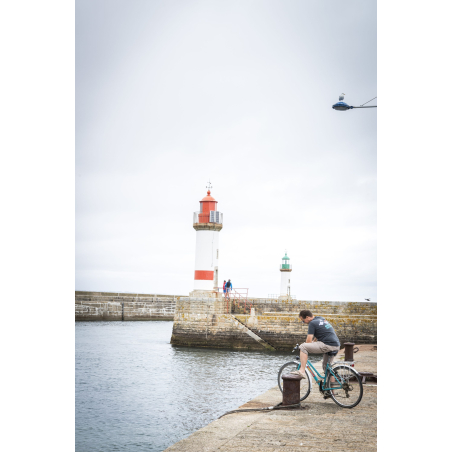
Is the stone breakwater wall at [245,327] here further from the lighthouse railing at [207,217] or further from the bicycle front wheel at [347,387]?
the bicycle front wheel at [347,387]

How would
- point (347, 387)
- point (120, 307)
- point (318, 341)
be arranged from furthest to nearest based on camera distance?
1. point (120, 307)
2. point (318, 341)
3. point (347, 387)

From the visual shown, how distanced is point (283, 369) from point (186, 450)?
285 cm

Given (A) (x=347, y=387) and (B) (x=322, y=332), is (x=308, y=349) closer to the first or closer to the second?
(B) (x=322, y=332)

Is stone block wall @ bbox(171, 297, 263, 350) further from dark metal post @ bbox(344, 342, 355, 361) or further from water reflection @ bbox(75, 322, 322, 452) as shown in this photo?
dark metal post @ bbox(344, 342, 355, 361)

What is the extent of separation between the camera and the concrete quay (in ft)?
13.1

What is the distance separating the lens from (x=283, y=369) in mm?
6559

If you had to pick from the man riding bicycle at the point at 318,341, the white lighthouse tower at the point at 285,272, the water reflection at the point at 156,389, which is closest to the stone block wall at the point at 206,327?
the water reflection at the point at 156,389

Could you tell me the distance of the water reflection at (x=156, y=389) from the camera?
8.30m

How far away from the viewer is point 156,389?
12305 millimetres

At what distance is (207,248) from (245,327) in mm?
5088

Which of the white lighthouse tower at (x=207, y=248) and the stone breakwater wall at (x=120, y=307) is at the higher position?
the white lighthouse tower at (x=207, y=248)

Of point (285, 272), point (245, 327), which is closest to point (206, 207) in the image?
point (245, 327)
